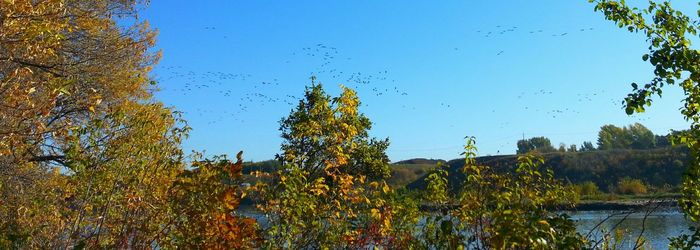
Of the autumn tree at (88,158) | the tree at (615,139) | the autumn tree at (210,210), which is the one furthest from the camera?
the tree at (615,139)

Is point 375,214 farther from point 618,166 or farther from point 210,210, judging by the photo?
point 618,166

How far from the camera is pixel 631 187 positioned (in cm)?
6712

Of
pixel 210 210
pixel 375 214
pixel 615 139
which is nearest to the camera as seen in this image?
pixel 210 210

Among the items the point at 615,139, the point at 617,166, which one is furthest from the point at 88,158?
the point at 615,139

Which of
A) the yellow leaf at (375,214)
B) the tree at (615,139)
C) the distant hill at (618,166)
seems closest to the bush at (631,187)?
the distant hill at (618,166)

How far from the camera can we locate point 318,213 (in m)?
5.52

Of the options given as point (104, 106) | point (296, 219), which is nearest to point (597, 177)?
point (104, 106)

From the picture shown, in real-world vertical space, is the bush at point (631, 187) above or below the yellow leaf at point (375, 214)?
above

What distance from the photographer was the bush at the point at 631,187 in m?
66.3

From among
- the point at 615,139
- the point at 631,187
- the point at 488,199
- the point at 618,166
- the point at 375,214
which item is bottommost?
the point at 375,214

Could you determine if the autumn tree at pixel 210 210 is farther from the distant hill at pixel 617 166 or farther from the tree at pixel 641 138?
the tree at pixel 641 138

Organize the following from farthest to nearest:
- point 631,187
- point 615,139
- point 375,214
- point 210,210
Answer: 1. point 615,139
2. point 631,187
3. point 375,214
4. point 210,210

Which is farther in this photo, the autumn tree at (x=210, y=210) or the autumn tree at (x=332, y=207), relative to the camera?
the autumn tree at (x=332, y=207)

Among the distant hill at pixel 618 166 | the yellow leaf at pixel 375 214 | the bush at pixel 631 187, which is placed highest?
the distant hill at pixel 618 166
